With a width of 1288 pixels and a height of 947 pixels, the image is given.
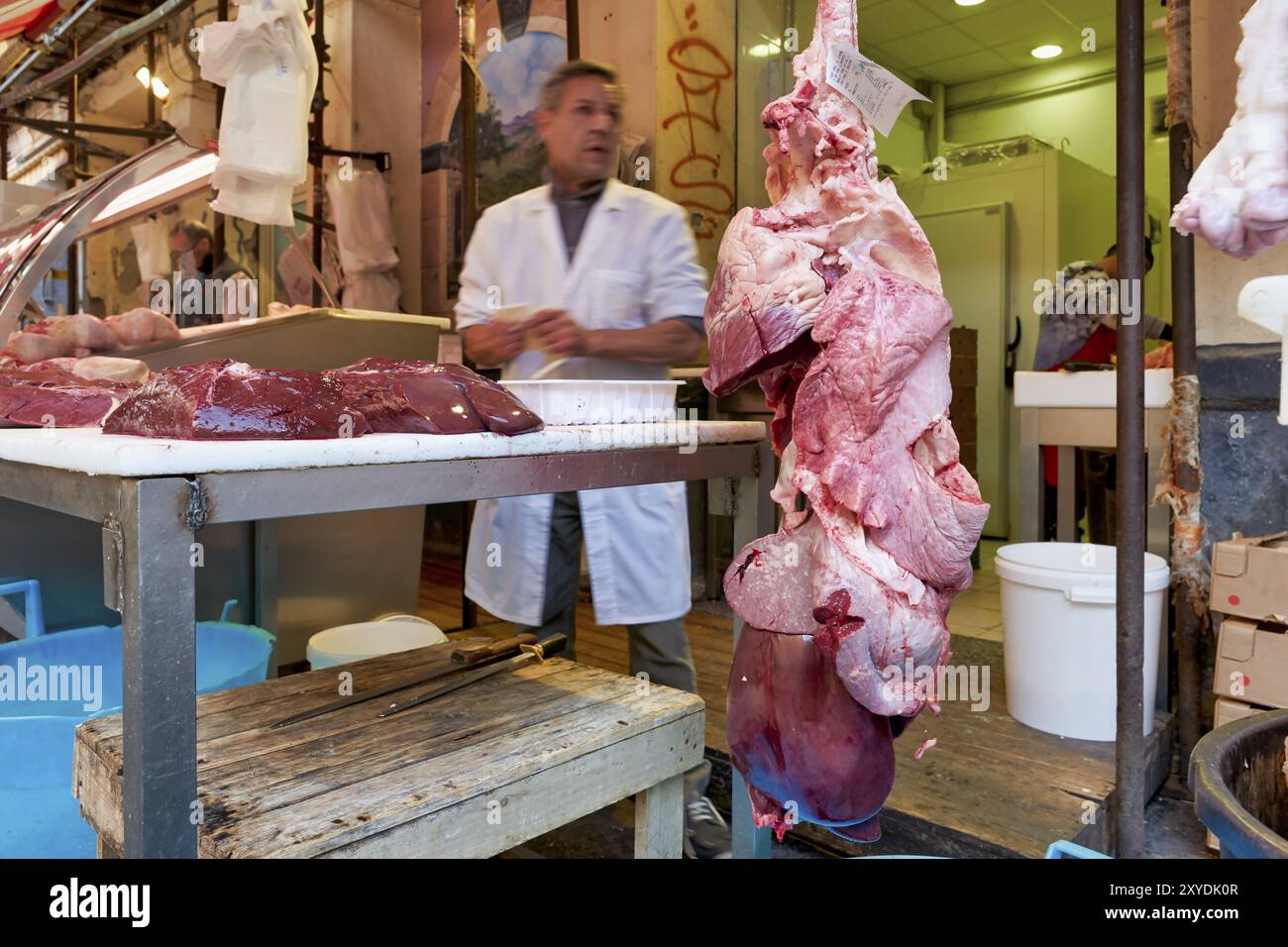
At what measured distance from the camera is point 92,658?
101 inches

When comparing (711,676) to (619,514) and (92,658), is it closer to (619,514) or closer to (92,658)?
(619,514)

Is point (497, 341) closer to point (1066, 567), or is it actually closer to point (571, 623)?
point (571, 623)

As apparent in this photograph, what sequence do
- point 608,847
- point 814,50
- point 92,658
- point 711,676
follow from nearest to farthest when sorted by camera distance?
1. point 814,50
2. point 92,658
3. point 608,847
4. point 711,676

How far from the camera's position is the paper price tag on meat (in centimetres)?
138

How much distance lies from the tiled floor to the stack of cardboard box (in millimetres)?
1653

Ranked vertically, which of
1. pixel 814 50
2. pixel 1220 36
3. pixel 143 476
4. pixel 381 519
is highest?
pixel 1220 36

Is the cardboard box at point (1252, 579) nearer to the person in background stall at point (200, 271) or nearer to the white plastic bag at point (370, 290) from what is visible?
the person in background stall at point (200, 271)

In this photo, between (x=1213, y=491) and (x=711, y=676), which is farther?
(x=711, y=676)

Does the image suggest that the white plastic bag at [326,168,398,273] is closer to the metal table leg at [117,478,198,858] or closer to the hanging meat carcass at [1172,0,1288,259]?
the metal table leg at [117,478,198,858]

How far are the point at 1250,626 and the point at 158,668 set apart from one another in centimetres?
297

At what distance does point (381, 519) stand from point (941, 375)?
3.37 m

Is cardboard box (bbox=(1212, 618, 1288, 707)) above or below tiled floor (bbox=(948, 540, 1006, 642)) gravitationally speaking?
above

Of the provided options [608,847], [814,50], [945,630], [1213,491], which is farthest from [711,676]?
A: [814,50]

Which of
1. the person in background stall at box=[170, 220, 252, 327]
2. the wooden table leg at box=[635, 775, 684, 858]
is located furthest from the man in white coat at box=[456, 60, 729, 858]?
the person in background stall at box=[170, 220, 252, 327]
